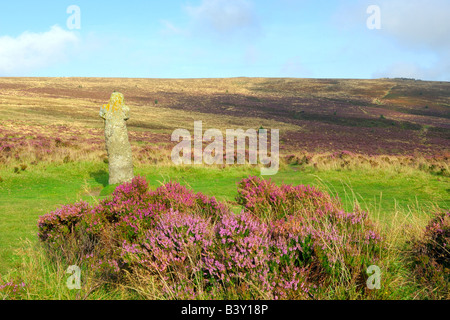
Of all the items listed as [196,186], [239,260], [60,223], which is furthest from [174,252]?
[196,186]

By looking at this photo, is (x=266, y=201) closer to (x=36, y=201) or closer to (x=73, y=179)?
(x=36, y=201)

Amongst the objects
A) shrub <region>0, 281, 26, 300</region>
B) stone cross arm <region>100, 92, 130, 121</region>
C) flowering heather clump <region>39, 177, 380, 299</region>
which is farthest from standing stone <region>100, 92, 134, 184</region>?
shrub <region>0, 281, 26, 300</region>

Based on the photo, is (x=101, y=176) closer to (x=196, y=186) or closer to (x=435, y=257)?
(x=196, y=186)

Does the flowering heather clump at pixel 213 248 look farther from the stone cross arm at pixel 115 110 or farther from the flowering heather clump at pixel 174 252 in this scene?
the stone cross arm at pixel 115 110

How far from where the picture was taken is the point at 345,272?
Result: 180 inches

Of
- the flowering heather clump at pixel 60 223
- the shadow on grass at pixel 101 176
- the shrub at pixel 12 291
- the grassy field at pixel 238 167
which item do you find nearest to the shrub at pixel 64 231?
the flowering heather clump at pixel 60 223

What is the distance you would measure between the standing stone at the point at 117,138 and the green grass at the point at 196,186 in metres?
0.90

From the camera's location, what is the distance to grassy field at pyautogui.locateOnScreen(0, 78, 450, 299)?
10.0 meters

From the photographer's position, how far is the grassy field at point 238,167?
1002cm

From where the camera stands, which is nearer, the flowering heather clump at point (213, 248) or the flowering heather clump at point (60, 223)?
the flowering heather clump at point (213, 248)

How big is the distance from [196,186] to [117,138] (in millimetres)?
4070

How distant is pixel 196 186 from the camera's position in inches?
653

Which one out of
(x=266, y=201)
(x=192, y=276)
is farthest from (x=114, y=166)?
(x=192, y=276)

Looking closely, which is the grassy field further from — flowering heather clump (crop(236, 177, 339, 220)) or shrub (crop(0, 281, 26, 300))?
flowering heather clump (crop(236, 177, 339, 220))
